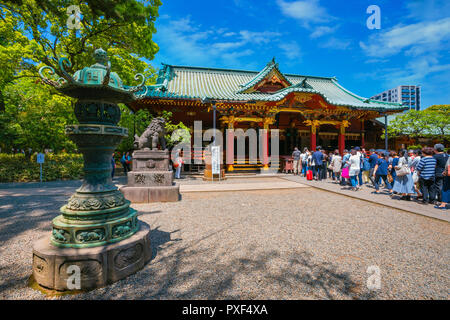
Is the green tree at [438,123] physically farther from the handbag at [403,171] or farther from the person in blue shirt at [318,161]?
the handbag at [403,171]

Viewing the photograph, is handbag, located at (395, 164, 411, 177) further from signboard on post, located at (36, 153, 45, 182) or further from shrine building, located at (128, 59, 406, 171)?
signboard on post, located at (36, 153, 45, 182)

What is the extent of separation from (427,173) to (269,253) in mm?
5757

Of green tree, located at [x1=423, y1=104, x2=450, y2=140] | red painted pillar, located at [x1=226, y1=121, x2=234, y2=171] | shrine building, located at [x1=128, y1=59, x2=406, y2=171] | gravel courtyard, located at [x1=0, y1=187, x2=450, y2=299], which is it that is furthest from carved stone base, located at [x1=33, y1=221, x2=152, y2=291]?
green tree, located at [x1=423, y1=104, x2=450, y2=140]

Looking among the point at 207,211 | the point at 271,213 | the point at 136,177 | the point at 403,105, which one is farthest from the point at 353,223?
the point at 403,105

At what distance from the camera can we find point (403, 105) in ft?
46.4

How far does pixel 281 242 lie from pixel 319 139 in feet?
48.3

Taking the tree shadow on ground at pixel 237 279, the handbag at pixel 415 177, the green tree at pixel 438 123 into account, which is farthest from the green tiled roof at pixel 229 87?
the tree shadow on ground at pixel 237 279

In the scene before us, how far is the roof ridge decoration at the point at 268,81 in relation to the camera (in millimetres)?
14625

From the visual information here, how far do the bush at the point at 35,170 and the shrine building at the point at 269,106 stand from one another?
15.8 feet

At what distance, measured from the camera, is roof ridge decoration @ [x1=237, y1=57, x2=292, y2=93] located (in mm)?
14625

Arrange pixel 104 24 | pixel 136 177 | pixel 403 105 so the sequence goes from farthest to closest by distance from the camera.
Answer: pixel 403 105
pixel 104 24
pixel 136 177

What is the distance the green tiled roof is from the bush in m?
5.75
